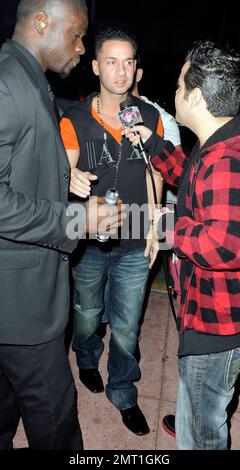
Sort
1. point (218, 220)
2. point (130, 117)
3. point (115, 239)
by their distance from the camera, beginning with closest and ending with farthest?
point (218, 220) < point (130, 117) < point (115, 239)

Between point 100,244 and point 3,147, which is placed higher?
point 3,147

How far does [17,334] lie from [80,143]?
137cm

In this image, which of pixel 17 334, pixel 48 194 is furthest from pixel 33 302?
pixel 48 194

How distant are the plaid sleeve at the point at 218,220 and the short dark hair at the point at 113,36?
145 centimetres

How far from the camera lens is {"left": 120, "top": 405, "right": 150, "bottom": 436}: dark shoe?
3039 millimetres

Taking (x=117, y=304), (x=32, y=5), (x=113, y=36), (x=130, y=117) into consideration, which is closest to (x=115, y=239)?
(x=117, y=304)

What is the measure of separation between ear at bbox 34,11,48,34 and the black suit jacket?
0.58 ft

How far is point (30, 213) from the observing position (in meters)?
1.83

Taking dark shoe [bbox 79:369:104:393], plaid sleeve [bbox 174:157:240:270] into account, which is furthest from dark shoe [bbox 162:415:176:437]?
plaid sleeve [bbox 174:157:240:270]

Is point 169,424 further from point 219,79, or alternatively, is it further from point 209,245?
point 219,79

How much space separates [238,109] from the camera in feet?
6.66

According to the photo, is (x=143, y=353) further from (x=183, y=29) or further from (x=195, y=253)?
(x=183, y=29)

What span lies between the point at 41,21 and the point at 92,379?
2756 millimetres

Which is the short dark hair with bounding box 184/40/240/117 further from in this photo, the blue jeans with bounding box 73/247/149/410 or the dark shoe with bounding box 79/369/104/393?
the dark shoe with bounding box 79/369/104/393
